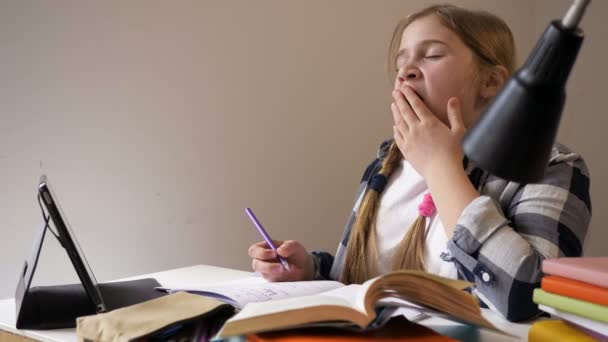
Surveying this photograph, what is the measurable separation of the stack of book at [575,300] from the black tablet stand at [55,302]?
50cm

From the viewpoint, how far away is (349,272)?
1126 millimetres

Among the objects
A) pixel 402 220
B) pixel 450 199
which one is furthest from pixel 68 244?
pixel 402 220

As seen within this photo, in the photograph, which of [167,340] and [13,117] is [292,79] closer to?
[13,117]

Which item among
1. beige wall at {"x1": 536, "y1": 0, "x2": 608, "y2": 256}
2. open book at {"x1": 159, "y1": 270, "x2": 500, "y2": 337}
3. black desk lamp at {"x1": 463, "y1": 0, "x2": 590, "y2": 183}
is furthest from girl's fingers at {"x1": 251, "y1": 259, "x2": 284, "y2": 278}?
beige wall at {"x1": 536, "y1": 0, "x2": 608, "y2": 256}

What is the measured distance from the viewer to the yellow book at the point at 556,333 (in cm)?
54

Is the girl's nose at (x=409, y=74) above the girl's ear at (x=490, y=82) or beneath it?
above

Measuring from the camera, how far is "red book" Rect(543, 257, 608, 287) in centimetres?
52

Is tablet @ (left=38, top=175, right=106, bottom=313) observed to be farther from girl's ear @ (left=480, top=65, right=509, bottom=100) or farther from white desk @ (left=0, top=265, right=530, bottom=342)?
girl's ear @ (left=480, top=65, right=509, bottom=100)

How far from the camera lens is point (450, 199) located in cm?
89

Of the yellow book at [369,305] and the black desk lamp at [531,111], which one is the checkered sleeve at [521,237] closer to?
the yellow book at [369,305]

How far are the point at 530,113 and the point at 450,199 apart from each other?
0.49m

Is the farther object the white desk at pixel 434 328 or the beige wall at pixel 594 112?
the beige wall at pixel 594 112

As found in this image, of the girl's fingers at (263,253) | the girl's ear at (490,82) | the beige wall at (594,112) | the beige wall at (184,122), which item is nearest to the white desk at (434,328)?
the girl's fingers at (263,253)

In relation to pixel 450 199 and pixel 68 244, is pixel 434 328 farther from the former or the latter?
pixel 68 244
